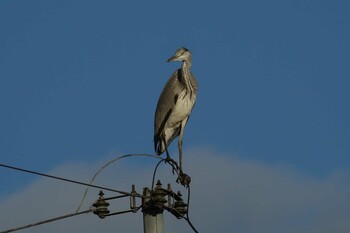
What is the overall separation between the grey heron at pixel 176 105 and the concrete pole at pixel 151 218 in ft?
20.6

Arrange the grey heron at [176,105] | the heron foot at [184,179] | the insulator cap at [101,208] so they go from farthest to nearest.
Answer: the grey heron at [176,105]
the heron foot at [184,179]
the insulator cap at [101,208]

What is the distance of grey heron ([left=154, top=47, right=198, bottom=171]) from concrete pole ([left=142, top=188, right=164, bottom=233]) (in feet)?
→ 20.6

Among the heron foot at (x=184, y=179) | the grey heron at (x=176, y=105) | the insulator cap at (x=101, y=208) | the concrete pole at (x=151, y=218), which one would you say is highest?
the grey heron at (x=176, y=105)

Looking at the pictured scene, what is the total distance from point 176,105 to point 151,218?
7055 mm

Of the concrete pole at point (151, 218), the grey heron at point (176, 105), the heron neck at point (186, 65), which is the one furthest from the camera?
the heron neck at point (186, 65)

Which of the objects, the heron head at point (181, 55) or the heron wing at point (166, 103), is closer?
the heron wing at point (166, 103)

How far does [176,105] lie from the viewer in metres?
18.9

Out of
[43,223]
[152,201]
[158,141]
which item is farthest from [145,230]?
[158,141]

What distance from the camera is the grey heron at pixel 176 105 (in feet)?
61.8

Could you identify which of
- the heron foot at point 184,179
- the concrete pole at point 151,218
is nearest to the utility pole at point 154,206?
the concrete pole at point 151,218

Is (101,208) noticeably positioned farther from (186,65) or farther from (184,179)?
(186,65)

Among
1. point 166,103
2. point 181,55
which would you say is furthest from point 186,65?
point 166,103

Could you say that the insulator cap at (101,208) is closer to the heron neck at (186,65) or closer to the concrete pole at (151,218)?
the concrete pole at (151,218)

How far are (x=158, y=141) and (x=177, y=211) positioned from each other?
6263 mm
